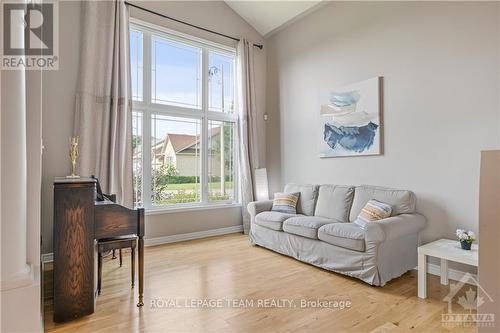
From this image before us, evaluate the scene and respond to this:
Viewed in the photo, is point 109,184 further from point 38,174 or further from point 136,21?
point 136,21

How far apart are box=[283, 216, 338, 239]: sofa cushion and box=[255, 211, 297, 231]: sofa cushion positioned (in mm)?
113

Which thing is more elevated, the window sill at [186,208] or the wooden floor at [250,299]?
the window sill at [186,208]

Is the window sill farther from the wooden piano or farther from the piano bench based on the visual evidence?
the wooden piano

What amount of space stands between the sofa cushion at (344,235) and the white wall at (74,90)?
2.25m

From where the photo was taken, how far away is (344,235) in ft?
9.48

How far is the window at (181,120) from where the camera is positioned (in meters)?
4.23

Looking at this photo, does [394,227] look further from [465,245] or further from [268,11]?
[268,11]

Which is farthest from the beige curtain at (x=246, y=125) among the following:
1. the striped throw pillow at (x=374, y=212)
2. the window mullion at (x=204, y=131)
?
the striped throw pillow at (x=374, y=212)

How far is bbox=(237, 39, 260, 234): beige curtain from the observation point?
4.97 metres

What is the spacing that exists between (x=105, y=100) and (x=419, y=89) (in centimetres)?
387

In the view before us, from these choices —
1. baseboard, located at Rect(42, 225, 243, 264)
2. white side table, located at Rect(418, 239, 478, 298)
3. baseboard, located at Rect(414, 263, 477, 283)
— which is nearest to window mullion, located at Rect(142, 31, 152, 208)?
baseboard, located at Rect(42, 225, 243, 264)

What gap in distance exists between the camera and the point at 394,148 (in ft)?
11.4

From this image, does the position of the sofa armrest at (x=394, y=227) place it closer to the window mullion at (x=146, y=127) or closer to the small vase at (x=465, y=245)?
the small vase at (x=465, y=245)

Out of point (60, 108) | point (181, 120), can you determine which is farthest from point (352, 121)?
point (60, 108)
